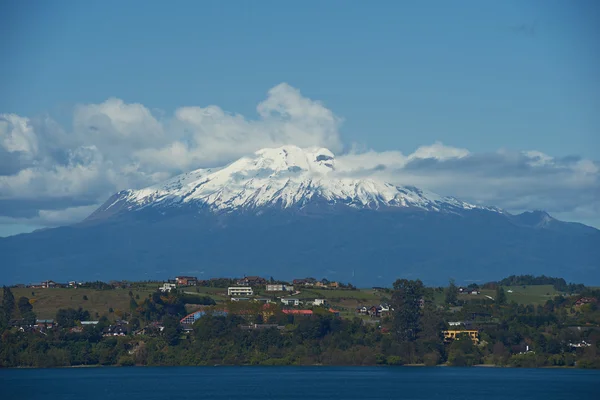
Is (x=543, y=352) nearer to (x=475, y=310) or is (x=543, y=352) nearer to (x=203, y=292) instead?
(x=475, y=310)

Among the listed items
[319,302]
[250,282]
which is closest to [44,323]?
[319,302]

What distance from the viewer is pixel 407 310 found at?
358 feet

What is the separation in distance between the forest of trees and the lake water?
1099mm

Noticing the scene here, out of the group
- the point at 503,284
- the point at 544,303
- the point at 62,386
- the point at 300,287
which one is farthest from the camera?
the point at 503,284

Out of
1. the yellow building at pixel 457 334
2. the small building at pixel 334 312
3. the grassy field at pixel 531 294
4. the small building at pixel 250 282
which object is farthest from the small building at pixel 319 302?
the yellow building at pixel 457 334

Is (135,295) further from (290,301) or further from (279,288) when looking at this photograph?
(279,288)

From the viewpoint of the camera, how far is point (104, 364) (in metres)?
107

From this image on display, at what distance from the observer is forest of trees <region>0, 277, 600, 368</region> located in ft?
341

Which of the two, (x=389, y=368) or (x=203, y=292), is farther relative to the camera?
(x=203, y=292)

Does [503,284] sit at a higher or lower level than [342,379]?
higher

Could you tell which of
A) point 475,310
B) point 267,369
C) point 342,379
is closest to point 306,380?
point 342,379

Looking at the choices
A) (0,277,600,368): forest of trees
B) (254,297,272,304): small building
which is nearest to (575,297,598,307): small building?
(0,277,600,368): forest of trees

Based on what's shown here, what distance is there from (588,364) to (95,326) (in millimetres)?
46928

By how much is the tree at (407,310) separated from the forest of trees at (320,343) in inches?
3.8
